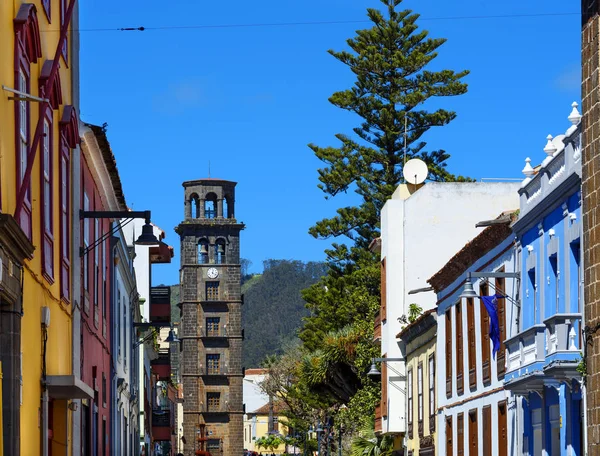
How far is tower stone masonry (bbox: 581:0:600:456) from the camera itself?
13164 millimetres

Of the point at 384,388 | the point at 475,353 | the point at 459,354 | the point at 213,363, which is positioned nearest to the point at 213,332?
the point at 213,363

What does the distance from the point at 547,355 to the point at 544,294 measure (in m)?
2.49

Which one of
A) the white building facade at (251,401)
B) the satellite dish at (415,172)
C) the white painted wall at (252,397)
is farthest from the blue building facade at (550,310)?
the white painted wall at (252,397)

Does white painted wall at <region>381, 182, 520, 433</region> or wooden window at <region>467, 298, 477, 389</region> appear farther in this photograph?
white painted wall at <region>381, 182, 520, 433</region>

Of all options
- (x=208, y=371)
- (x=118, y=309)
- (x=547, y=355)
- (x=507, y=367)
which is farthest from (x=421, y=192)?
(x=208, y=371)

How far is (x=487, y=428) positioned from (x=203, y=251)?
8652cm

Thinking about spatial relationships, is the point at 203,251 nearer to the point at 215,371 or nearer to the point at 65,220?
the point at 215,371

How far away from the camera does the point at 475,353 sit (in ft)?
97.1

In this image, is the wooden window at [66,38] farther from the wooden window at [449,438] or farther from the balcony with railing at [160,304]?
the balcony with railing at [160,304]

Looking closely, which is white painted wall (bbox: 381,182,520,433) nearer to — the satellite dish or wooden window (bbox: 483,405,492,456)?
the satellite dish

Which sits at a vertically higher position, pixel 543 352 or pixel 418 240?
pixel 418 240

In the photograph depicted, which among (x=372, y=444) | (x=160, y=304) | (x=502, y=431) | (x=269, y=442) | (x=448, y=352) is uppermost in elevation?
(x=160, y=304)

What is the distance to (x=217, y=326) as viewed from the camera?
113 metres

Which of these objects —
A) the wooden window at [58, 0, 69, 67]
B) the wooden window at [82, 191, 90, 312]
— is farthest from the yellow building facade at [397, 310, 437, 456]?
the wooden window at [58, 0, 69, 67]
